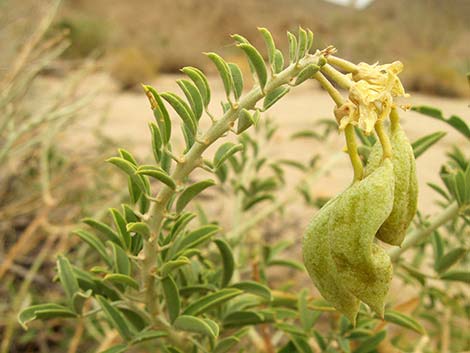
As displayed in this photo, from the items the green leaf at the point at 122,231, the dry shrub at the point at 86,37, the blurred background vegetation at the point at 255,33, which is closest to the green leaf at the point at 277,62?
the green leaf at the point at 122,231

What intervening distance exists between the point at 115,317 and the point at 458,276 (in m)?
0.45

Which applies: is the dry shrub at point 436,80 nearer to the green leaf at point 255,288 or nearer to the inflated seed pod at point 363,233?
the green leaf at point 255,288

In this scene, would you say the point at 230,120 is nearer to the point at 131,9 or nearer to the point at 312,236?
the point at 312,236

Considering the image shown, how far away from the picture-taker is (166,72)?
10.9 meters

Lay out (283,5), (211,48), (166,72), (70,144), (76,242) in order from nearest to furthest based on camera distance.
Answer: (76,242), (70,144), (166,72), (211,48), (283,5)

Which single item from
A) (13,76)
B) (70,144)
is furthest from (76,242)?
(70,144)

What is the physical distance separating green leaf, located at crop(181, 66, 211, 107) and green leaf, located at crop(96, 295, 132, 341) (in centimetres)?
25

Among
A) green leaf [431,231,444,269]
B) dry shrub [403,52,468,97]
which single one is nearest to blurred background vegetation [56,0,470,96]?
dry shrub [403,52,468,97]

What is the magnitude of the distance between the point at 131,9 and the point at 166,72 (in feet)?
20.2

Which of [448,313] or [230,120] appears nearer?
[230,120]

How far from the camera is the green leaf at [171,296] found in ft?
1.92

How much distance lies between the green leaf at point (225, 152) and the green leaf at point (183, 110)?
34 millimetres

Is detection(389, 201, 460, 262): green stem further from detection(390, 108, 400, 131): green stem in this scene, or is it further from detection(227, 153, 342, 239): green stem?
detection(227, 153, 342, 239): green stem

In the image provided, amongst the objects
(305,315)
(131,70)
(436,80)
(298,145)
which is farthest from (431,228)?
(436,80)
